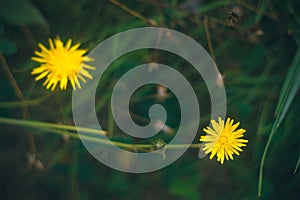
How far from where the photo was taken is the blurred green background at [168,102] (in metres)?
1.07

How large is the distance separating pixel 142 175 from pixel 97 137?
13.8 inches

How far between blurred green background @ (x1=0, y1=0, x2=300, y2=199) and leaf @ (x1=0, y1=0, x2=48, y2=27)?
0.16 meters

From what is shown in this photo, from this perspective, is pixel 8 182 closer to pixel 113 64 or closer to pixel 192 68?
pixel 113 64

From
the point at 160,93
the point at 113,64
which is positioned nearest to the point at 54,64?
the point at 113,64

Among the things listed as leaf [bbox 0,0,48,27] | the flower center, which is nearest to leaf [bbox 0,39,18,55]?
leaf [bbox 0,0,48,27]

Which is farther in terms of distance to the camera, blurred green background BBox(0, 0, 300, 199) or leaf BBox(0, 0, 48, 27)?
blurred green background BBox(0, 0, 300, 199)

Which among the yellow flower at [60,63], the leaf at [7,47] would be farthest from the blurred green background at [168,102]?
the yellow flower at [60,63]

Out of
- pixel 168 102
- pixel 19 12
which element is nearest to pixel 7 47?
pixel 19 12

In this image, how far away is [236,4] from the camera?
1.06 m

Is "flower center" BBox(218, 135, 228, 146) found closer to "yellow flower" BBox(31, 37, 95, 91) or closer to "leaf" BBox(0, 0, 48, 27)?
"yellow flower" BBox(31, 37, 95, 91)

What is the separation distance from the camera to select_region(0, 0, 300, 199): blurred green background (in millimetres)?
1069

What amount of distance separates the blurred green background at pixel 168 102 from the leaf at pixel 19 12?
157mm

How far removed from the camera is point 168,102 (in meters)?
1.17

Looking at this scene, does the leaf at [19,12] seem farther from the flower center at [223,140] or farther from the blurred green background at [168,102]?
the flower center at [223,140]
